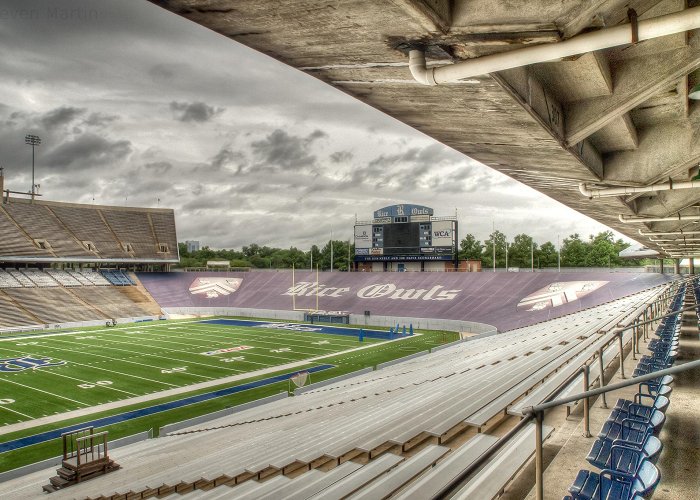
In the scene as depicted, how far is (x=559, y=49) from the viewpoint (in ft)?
10.6

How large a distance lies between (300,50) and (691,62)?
3275mm

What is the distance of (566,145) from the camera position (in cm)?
595

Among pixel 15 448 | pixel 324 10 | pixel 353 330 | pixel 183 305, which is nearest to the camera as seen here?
pixel 324 10

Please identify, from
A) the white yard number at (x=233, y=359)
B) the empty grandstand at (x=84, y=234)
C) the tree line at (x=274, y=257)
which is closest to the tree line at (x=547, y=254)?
the tree line at (x=274, y=257)

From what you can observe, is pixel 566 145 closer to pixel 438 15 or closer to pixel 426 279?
pixel 438 15

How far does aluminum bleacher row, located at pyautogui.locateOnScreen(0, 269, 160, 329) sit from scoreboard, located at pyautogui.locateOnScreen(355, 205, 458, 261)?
20061 millimetres

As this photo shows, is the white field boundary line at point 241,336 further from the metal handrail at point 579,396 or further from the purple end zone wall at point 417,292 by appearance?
the metal handrail at point 579,396

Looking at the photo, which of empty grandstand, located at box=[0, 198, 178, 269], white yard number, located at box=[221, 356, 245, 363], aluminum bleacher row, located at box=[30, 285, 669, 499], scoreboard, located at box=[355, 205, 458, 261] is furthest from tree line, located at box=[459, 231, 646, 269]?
aluminum bleacher row, located at box=[30, 285, 669, 499]

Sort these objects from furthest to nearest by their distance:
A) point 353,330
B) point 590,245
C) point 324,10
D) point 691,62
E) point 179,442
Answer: point 590,245 < point 353,330 < point 179,442 < point 691,62 < point 324,10

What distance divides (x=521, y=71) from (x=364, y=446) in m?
4.39

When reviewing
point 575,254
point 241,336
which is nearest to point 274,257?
point 575,254

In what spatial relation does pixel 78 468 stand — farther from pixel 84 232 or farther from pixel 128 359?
pixel 84 232

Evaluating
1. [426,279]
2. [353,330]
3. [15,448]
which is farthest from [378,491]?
[426,279]

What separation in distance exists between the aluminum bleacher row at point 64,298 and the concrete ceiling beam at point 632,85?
40.6 meters
